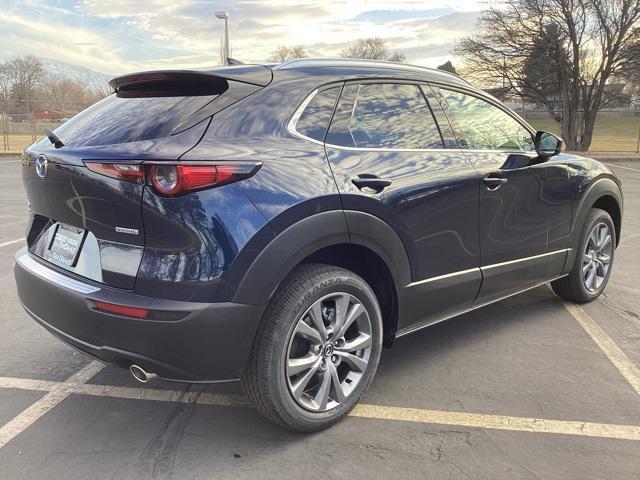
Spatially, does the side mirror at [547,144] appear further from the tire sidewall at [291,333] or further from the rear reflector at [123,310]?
the rear reflector at [123,310]

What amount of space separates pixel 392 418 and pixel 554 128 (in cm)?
4296

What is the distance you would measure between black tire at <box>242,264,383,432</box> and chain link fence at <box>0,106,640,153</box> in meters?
23.1

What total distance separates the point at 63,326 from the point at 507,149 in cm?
289

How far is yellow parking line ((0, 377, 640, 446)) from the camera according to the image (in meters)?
2.80

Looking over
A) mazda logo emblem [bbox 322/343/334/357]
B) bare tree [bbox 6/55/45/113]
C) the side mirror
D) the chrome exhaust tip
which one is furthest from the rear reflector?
bare tree [bbox 6/55/45/113]

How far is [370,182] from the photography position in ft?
9.12

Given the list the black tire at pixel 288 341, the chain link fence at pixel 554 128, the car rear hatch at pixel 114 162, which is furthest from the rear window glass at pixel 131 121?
the chain link fence at pixel 554 128

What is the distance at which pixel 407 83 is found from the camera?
3.28 m

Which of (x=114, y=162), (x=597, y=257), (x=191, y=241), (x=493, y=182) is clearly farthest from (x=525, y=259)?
(x=114, y=162)

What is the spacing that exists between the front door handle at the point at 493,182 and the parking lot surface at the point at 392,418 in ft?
3.63

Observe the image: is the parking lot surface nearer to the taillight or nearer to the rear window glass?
the taillight

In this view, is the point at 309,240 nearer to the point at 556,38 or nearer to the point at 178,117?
the point at 178,117

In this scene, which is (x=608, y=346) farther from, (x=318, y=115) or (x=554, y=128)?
(x=554, y=128)

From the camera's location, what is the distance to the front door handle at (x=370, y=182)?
274 cm
